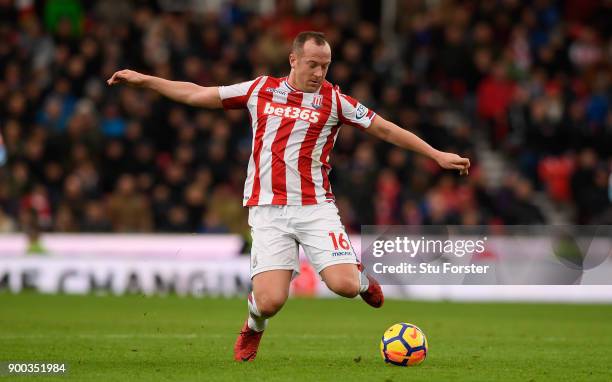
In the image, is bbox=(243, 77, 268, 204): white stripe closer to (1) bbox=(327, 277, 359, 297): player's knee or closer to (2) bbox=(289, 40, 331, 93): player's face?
(2) bbox=(289, 40, 331, 93): player's face

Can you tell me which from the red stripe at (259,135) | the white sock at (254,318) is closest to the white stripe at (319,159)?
the red stripe at (259,135)

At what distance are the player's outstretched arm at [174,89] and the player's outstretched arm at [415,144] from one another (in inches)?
46.8

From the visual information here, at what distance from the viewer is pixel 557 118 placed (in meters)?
21.4

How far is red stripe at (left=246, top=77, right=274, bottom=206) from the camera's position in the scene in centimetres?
899

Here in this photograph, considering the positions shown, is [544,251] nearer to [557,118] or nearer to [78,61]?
[557,118]

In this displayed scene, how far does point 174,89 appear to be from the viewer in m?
8.88

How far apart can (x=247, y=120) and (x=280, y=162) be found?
38.1 feet

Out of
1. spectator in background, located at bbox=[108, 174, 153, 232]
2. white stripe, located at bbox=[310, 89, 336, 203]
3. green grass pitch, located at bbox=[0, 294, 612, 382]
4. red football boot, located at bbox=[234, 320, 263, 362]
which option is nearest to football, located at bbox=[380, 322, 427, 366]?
green grass pitch, located at bbox=[0, 294, 612, 382]

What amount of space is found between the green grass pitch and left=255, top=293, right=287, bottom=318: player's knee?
0.42 metres

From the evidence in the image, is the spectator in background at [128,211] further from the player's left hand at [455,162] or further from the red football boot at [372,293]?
the player's left hand at [455,162]

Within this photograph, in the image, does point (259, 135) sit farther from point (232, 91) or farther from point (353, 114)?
point (353, 114)

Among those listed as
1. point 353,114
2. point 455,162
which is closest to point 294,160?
point 353,114

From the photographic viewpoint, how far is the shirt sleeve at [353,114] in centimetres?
905

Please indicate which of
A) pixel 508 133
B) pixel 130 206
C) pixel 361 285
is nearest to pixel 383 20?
pixel 508 133
